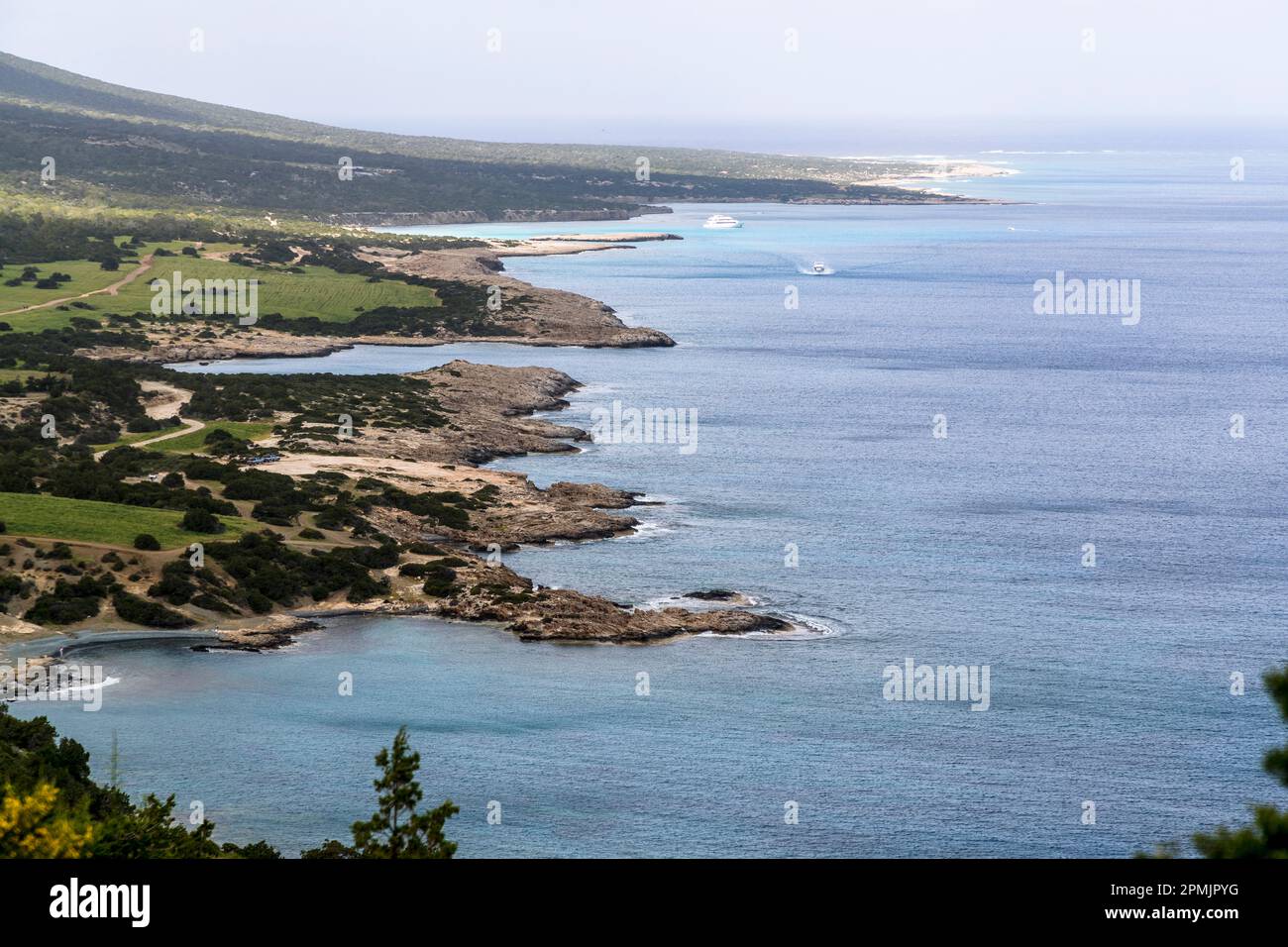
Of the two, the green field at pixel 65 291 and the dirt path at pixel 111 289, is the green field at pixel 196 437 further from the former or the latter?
the dirt path at pixel 111 289

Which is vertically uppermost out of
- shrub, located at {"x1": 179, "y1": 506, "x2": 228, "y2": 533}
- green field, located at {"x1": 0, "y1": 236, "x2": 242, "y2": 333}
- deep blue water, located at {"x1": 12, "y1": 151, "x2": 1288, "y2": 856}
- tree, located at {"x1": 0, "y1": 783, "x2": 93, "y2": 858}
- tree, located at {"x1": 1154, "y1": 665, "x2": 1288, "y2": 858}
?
green field, located at {"x1": 0, "y1": 236, "x2": 242, "y2": 333}


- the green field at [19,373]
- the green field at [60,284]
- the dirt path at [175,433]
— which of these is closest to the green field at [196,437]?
the dirt path at [175,433]

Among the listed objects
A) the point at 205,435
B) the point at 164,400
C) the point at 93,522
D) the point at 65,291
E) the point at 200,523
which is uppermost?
the point at 65,291

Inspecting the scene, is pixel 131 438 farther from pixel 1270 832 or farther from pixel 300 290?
pixel 1270 832

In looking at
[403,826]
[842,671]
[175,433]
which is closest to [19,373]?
[175,433]

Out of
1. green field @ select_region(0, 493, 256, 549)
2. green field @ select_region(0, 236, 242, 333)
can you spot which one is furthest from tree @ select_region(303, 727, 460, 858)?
green field @ select_region(0, 236, 242, 333)

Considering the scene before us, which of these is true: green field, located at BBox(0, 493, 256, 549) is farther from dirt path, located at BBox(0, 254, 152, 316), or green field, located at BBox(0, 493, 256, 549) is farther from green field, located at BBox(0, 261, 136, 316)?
green field, located at BBox(0, 261, 136, 316)
